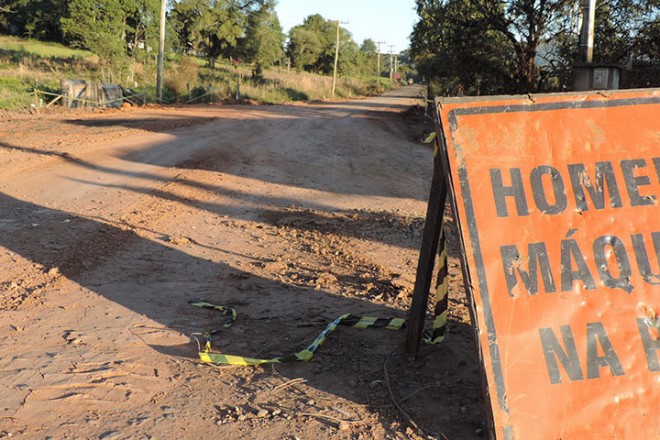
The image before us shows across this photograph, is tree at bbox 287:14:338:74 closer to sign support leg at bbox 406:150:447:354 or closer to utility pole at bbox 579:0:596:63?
utility pole at bbox 579:0:596:63

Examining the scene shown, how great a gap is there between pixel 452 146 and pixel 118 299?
9.74 ft

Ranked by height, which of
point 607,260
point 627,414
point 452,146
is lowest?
point 627,414

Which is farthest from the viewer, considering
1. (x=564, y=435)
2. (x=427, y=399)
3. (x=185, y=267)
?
(x=185, y=267)

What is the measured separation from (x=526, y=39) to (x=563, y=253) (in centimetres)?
1720

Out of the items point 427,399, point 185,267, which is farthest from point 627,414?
point 185,267

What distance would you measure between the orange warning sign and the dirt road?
541 mm

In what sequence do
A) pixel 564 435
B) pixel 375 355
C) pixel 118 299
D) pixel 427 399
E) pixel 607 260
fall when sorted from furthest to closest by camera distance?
pixel 118 299 → pixel 375 355 → pixel 427 399 → pixel 607 260 → pixel 564 435

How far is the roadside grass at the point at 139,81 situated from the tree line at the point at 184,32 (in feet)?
4.84

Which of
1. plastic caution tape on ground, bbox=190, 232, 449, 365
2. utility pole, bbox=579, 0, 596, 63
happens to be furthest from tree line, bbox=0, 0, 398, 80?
plastic caution tape on ground, bbox=190, 232, 449, 365

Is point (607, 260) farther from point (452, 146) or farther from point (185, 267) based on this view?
point (185, 267)

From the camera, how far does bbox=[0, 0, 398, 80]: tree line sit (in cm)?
3195

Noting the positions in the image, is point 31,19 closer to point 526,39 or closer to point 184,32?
point 184,32

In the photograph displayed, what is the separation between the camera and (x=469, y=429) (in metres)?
3.20

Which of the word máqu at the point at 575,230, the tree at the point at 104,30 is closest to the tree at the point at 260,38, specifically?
the tree at the point at 104,30
